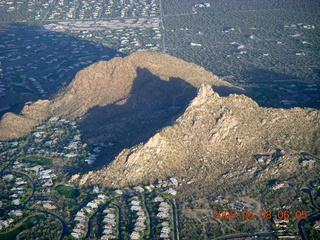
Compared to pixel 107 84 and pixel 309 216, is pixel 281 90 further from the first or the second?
pixel 309 216

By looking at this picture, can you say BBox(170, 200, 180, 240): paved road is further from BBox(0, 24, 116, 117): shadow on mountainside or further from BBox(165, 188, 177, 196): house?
BBox(0, 24, 116, 117): shadow on mountainside

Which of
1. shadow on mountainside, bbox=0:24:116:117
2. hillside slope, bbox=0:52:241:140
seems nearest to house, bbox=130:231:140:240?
hillside slope, bbox=0:52:241:140

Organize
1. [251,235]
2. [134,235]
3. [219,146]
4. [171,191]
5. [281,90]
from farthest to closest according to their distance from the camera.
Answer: [281,90]
[219,146]
[171,191]
[251,235]
[134,235]

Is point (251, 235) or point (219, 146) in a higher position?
point (219, 146)

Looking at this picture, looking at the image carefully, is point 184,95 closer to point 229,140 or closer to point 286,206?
point 229,140

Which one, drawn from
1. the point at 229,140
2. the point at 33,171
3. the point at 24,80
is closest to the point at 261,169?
the point at 229,140
